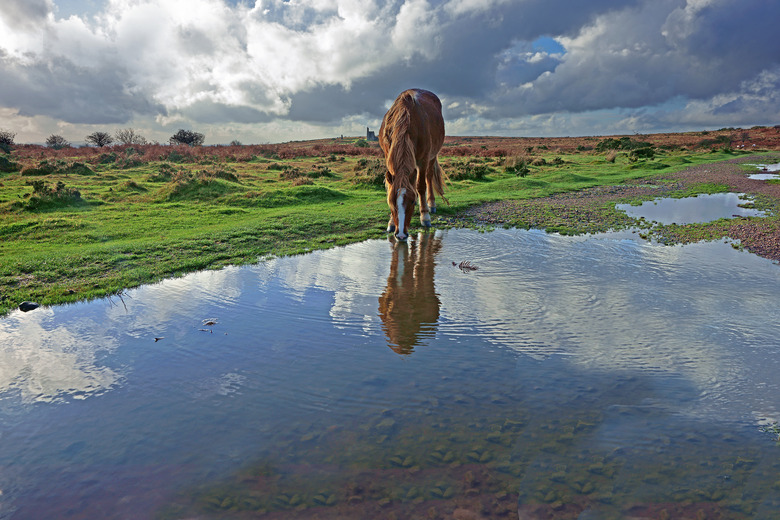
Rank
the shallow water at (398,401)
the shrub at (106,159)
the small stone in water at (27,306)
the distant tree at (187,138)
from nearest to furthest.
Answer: the shallow water at (398,401), the small stone in water at (27,306), the shrub at (106,159), the distant tree at (187,138)

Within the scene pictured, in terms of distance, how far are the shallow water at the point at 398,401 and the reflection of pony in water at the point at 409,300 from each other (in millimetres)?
45

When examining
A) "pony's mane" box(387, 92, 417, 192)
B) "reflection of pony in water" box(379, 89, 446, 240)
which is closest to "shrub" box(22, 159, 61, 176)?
"reflection of pony in water" box(379, 89, 446, 240)

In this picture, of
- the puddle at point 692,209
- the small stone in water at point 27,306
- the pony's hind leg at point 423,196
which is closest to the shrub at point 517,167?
the puddle at point 692,209

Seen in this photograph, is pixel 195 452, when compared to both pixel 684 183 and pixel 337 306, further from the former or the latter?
pixel 684 183

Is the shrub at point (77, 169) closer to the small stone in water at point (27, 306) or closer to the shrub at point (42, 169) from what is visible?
the shrub at point (42, 169)

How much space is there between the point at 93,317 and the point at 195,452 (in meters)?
3.79

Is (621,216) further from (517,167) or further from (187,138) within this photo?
(187,138)

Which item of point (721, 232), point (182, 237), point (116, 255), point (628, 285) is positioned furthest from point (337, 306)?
point (721, 232)

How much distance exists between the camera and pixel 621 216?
12.9 meters

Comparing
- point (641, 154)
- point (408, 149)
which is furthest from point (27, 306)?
point (641, 154)

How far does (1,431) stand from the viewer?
12.0 feet

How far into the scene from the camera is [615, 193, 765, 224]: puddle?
12.9m

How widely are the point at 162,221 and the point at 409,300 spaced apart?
32.5 ft

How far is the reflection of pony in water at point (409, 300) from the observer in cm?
541
